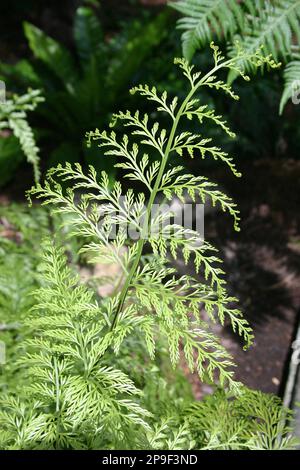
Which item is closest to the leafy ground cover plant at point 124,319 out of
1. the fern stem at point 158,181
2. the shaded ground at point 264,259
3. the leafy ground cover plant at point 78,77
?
the fern stem at point 158,181

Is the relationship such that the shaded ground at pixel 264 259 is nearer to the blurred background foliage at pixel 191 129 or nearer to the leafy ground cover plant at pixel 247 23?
the blurred background foliage at pixel 191 129

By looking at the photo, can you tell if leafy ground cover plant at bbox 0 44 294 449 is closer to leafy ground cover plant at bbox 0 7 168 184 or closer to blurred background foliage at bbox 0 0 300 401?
blurred background foliage at bbox 0 0 300 401

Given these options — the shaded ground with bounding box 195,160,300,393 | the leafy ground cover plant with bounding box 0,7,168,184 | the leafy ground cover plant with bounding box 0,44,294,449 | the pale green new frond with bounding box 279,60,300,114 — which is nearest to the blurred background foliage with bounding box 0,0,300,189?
the leafy ground cover plant with bounding box 0,7,168,184

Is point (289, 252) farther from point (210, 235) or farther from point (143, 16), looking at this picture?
point (143, 16)

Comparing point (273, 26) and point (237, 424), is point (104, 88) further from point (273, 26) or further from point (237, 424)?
point (237, 424)

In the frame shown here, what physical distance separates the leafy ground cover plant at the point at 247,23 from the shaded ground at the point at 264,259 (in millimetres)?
1531

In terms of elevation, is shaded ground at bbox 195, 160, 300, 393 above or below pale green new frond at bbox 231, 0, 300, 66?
below

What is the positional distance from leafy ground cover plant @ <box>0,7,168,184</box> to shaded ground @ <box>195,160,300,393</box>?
1.11 metres

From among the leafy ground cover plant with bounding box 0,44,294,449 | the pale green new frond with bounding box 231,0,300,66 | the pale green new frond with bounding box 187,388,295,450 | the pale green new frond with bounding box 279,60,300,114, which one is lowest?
the pale green new frond with bounding box 187,388,295,450

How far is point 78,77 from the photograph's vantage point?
4.58 meters

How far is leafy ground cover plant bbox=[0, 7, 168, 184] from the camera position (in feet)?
13.6

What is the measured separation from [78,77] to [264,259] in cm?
228

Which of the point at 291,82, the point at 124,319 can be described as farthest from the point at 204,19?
the point at 124,319

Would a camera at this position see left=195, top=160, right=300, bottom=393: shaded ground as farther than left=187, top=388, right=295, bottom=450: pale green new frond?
Yes
